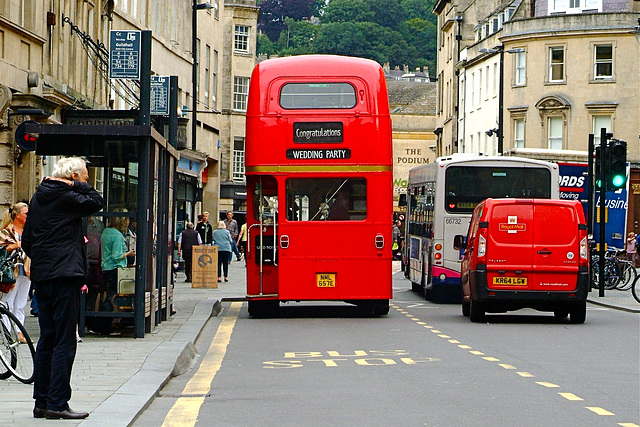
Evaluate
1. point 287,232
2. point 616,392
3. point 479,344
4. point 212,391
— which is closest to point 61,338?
point 212,391

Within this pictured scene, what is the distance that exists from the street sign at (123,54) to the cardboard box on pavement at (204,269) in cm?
610

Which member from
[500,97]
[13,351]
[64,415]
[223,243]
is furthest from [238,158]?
[64,415]

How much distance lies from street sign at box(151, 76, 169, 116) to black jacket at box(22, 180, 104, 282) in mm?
24452

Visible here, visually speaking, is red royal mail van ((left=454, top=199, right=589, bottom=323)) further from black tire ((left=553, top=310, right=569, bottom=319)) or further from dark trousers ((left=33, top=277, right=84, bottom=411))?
dark trousers ((left=33, top=277, right=84, bottom=411))

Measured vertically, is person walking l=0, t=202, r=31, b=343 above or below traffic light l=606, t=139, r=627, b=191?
below

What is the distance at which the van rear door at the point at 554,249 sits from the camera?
21.4m

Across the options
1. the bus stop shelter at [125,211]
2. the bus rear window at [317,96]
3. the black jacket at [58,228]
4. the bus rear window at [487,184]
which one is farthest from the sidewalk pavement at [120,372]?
the bus rear window at [487,184]

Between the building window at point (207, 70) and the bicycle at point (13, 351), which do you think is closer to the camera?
the bicycle at point (13, 351)

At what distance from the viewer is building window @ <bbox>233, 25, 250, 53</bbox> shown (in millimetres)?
84625

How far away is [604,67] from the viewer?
63.0 meters

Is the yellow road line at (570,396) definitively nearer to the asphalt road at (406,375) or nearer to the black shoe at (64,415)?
the asphalt road at (406,375)

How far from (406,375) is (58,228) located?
473cm

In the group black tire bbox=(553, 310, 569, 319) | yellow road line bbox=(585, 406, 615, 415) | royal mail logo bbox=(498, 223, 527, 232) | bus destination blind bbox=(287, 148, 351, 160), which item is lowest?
black tire bbox=(553, 310, 569, 319)

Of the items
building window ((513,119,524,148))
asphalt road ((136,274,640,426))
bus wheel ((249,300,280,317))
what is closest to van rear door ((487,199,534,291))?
asphalt road ((136,274,640,426))
